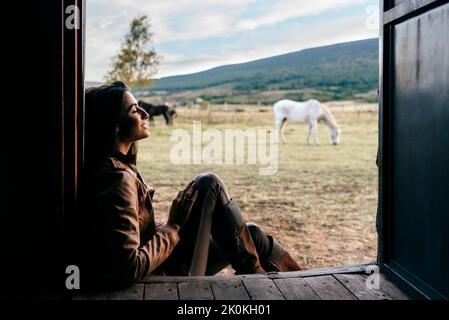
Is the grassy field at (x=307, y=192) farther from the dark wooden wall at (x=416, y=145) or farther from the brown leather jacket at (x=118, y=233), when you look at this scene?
the brown leather jacket at (x=118, y=233)

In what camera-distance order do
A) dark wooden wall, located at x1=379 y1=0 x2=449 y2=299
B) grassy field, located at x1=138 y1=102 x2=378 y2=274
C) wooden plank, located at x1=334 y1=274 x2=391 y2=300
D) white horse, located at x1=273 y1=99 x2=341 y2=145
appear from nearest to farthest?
dark wooden wall, located at x1=379 y1=0 x2=449 y2=299 → wooden plank, located at x1=334 y1=274 x2=391 y2=300 → grassy field, located at x1=138 y1=102 x2=378 y2=274 → white horse, located at x1=273 y1=99 x2=341 y2=145

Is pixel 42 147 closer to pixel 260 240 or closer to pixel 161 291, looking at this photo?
pixel 161 291

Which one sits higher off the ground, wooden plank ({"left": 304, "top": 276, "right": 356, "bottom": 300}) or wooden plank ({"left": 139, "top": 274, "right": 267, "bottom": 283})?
wooden plank ({"left": 139, "top": 274, "right": 267, "bottom": 283})

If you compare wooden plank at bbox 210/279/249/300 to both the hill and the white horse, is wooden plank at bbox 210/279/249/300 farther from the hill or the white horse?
the hill

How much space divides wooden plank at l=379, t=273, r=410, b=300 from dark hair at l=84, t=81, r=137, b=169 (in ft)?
4.06

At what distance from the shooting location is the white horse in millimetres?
13969

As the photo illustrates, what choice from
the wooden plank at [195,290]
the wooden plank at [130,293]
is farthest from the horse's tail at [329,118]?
the wooden plank at [130,293]

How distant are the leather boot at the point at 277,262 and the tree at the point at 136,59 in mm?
15077

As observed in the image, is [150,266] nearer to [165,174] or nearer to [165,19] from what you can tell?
[165,174]

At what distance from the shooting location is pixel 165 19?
25.6 metres

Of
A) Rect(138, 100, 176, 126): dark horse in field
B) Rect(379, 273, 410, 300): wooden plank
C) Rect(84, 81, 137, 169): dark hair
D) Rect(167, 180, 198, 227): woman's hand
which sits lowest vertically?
Rect(379, 273, 410, 300): wooden plank

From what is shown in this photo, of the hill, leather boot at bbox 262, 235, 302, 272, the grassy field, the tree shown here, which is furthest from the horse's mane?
leather boot at bbox 262, 235, 302, 272

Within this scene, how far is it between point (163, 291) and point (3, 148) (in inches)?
33.0

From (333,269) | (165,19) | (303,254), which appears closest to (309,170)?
(303,254)
